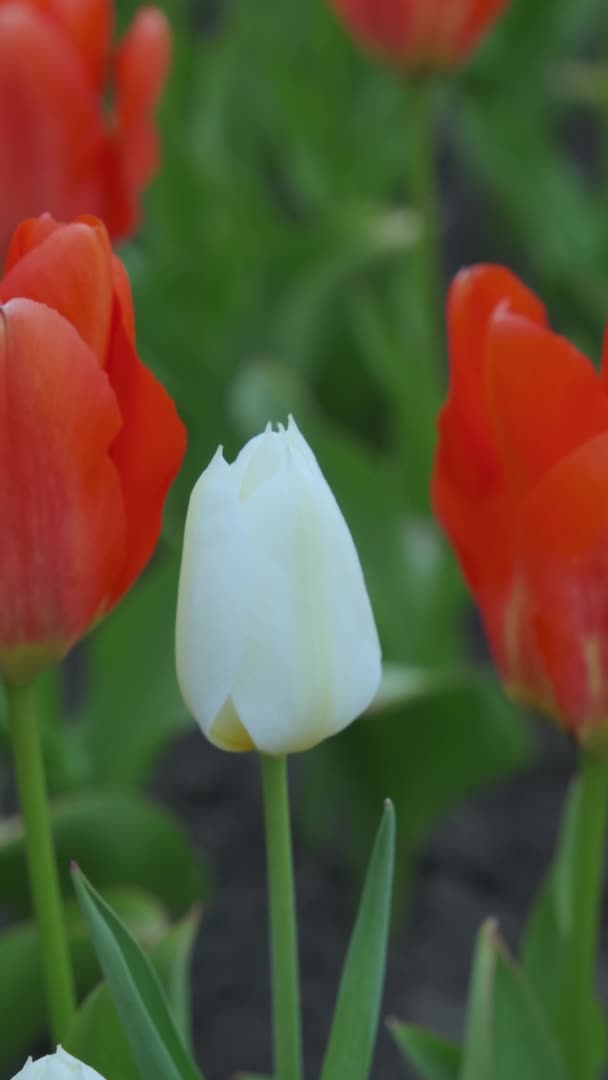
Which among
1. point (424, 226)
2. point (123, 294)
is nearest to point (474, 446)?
point (123, 294)

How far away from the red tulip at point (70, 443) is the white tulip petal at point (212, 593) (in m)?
0.06

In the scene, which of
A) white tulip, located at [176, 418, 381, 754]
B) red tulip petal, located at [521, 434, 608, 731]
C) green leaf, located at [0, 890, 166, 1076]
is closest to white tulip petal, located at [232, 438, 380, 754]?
white tulip, located at [176, 418, 381, 754]

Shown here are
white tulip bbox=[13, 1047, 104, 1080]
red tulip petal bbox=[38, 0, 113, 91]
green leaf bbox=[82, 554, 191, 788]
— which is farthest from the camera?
green leaf bbox=[82, 554, 191, 788]

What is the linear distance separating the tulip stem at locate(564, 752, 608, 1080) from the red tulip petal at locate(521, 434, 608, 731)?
0.10 ft

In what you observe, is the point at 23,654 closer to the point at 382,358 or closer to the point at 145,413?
the point at 145,413

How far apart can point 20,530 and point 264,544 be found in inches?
4.1

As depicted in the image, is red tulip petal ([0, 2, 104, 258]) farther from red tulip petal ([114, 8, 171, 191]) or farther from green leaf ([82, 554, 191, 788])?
green leaf ([82, 554, 191, 788])

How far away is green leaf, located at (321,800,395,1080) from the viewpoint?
0.59 m

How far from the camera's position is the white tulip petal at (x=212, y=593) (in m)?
Answer: 0.51

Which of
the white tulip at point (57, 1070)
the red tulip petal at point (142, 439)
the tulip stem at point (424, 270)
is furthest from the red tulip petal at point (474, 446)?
the tulip stem at point (424, 270)

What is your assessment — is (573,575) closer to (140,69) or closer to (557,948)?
(557,948)

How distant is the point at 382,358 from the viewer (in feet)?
4.61

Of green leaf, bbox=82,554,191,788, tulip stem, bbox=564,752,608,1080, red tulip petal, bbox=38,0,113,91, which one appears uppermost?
red tulip petal, bbox=38,0,113,91

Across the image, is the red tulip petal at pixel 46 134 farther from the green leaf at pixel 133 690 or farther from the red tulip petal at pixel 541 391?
the red tulip petal at pixel 541 391
